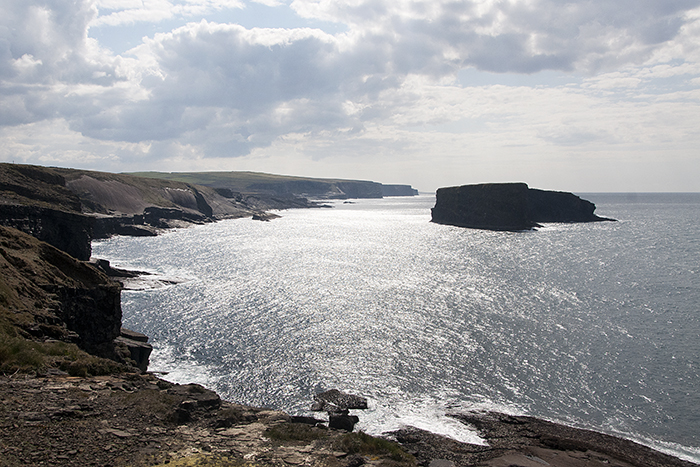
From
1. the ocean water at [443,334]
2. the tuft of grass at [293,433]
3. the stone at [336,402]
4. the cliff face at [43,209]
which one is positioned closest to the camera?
the tuft of grass at [293,433]

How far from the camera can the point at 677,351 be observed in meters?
40.0

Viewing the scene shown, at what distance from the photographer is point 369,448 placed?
17.7m

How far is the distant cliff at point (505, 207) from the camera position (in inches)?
6048

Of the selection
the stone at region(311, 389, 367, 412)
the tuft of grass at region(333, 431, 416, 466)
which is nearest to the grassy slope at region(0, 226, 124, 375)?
the tuft of grass at region(333, 431, 416, 466)

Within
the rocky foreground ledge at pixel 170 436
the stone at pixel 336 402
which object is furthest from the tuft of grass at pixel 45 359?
the stone at pixel 336 402

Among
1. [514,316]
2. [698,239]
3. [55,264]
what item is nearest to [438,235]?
[698,239]

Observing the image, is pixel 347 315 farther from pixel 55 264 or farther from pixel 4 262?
pixel 4 262

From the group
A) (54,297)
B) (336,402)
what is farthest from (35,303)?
(336,402)

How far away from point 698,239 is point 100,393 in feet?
498

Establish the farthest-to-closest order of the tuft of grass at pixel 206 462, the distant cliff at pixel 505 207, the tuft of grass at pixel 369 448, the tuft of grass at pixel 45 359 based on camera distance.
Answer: the distant cliff at pixel 505 207
the tuft of grass at pixel 45 359
the tuft of grass at pixel 369 448
the tuft of grass at pixel 206 462

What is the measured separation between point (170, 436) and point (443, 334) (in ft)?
106

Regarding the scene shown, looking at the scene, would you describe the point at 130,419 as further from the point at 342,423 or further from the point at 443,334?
the point at 443,334

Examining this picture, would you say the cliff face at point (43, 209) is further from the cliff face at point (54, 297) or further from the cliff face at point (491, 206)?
the cliff face at point (491, 206)

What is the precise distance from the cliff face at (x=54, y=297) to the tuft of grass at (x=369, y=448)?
16.6 metres
